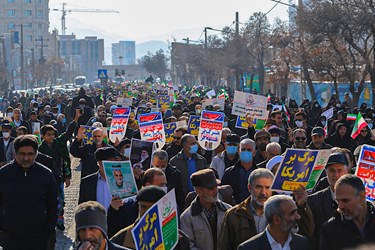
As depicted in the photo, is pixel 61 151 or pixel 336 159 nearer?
pixel 336 159

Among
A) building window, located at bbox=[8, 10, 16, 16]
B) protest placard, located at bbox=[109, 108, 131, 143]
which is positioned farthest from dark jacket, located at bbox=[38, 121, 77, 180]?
building window, located at bbox=[8, 10, 16, 16]

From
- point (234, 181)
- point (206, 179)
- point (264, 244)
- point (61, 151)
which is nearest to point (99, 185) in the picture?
point (234, 181)

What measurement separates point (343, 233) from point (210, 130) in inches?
359

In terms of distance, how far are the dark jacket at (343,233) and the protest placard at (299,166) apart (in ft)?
4.25

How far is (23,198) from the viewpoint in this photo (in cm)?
835

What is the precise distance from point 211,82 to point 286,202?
3294 inches

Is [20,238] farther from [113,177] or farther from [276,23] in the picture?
[276,23]

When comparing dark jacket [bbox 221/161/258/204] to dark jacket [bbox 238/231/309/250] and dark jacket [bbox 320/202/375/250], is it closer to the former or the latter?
dark jacket [bbox 320/202/375/250]

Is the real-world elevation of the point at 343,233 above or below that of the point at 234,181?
above

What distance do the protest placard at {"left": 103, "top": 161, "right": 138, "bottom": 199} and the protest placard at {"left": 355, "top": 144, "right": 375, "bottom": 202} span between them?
2081mm

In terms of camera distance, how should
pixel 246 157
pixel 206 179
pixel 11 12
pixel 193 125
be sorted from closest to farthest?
pixel 206 179 < pixel 246 157 < pixel 193 125 < pixel 11 12

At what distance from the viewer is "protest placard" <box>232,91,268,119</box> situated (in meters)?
18.1

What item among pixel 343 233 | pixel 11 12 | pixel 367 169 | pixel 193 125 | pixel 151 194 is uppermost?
pixel 11 12

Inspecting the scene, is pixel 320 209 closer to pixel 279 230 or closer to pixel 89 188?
pixel 279 230
